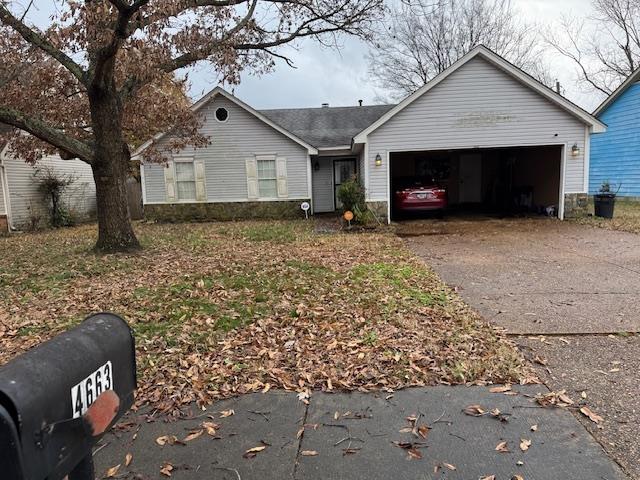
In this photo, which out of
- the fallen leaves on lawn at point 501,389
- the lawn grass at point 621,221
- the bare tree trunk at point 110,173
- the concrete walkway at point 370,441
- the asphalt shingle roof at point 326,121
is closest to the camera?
the concrete walkway at point 370,441

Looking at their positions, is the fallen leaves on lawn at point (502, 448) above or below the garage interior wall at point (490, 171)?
below

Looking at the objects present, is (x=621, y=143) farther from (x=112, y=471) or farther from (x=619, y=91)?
(x=112, y=471)

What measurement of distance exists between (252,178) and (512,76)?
9.44 meters

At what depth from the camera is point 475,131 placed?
13500 mm

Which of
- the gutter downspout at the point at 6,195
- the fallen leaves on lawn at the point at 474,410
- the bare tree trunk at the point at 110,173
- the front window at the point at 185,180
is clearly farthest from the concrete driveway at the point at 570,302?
the gutter downspout at the point at 6,195

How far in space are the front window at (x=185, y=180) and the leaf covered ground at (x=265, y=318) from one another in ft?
27.1

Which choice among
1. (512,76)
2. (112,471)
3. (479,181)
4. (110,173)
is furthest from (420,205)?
(112,471)

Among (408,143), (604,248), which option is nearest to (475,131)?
(408,143)

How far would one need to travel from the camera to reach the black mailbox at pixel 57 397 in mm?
1026

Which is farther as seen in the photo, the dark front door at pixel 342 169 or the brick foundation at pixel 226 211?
the dark front door at pixel 342 169

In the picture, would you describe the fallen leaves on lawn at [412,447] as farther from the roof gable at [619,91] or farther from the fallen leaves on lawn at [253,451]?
the roof gable at [619,91]

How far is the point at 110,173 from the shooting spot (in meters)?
9.29

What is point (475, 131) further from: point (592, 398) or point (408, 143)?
point (592, 398)

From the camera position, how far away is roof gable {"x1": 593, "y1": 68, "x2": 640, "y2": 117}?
1780 centimetres
